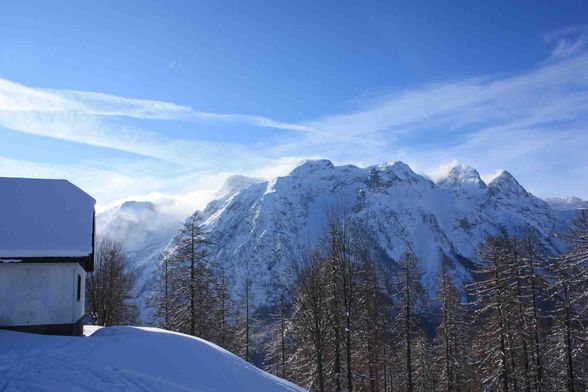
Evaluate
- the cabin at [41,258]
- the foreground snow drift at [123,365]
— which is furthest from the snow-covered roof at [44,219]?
the foreground snow drift at [123,365]

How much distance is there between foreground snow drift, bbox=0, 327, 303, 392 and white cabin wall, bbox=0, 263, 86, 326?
1227 mm

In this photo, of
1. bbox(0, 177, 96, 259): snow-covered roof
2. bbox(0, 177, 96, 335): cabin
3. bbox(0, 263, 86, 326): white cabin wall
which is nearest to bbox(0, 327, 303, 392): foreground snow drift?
bbox(0, 263, 86, 326): white cabin wall

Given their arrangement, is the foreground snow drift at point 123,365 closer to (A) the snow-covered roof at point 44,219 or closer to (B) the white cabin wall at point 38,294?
(B) the white cabin wall at point 38,294

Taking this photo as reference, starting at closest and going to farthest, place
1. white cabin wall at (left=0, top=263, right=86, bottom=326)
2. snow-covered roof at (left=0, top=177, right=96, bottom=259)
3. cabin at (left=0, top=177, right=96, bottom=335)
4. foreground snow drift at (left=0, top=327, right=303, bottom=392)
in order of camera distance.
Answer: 1. foreground snow drift at (left=0, top=327, right=303, bottom=392)
2. white cabin wall at (left=0, top=263, right=86, bottom=326)
3. cabin at (left=0, top=177, right=96, bottom=335)
4. snow-covered roof at (left=0, top=177, right=96, bottom=259)

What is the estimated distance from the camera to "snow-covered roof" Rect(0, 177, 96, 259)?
716 inches

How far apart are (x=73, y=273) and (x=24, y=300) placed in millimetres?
1941

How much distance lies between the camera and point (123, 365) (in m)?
13.4

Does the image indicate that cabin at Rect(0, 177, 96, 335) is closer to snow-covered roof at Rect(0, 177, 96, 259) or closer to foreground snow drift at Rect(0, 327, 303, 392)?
snow-covered roof at Rect(0, 177, 96, 259)

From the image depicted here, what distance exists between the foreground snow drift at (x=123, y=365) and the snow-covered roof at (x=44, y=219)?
3.39 m

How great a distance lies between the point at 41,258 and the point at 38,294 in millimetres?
1389

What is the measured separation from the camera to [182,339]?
17.1 meters

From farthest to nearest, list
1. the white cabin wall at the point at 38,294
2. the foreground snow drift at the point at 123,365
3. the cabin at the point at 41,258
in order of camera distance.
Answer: the cabin at the point at 41,258 → the white cabin wall at the point at 38,294 → the foreground snow drift at the point at 123,365

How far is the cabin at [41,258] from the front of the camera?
17500 millimetres

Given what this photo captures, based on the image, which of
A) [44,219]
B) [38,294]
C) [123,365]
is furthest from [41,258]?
[123,365]
